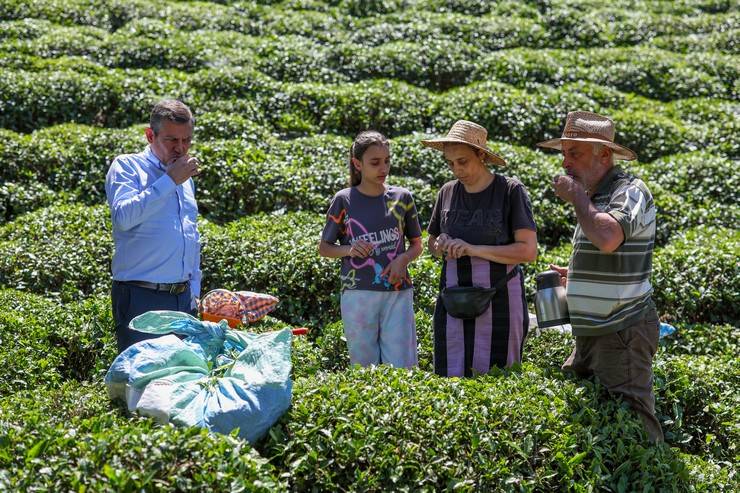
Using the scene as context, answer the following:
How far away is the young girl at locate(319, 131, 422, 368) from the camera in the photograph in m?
4.77

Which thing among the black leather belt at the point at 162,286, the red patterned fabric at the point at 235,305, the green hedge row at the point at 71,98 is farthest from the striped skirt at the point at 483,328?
the green hedge row at the point at 71,98

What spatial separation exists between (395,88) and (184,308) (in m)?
6.59

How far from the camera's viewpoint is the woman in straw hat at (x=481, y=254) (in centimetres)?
451

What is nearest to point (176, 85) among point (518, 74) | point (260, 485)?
point (518, 74)

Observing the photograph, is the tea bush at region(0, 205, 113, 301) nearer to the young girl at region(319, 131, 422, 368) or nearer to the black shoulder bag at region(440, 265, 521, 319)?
the young girl at region(319, 131, 422, 368)

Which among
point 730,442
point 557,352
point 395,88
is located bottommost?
point 730,442

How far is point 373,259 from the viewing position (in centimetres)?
480

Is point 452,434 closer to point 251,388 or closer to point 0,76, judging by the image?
point 251,388

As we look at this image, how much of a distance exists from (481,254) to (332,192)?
386cm

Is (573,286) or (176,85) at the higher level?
(176,85)

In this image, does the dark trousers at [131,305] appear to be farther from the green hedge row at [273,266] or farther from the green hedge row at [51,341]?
the green hedge row at [273,266]

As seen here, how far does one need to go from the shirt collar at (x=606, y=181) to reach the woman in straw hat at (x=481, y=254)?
1.55 ft

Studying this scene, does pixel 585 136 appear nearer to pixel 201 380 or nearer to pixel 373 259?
pixel 373 259

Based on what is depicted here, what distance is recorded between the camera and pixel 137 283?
14.8ft
